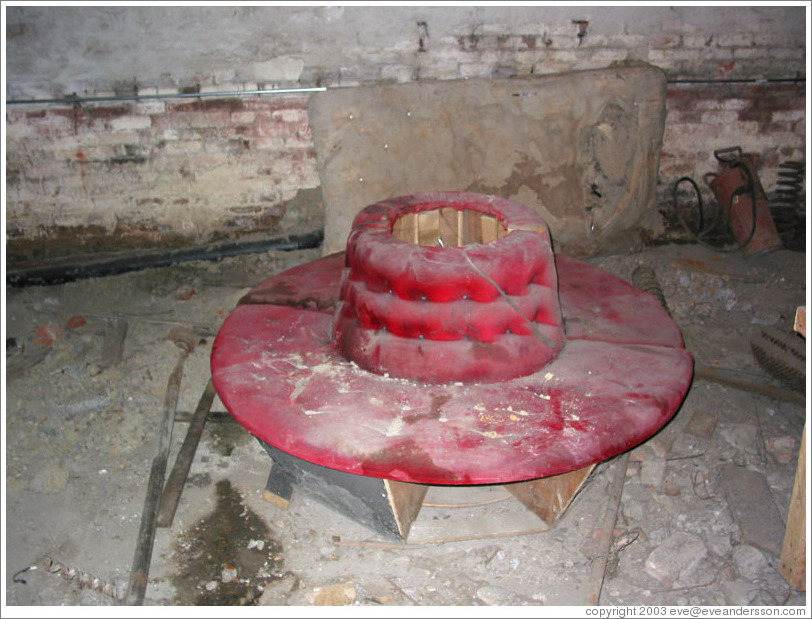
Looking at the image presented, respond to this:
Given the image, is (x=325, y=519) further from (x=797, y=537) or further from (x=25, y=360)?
(x=25, y=360)

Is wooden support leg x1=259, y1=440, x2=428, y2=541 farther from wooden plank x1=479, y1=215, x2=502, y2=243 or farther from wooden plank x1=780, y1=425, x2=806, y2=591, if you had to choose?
wooden plank x1=780, y1=425, x2=806, y2=591

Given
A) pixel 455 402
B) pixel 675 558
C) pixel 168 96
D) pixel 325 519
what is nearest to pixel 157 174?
pixel 168 96

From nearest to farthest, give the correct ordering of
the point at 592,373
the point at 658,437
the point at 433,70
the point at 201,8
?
1. the point at 592,373
2. the point at 658,437
3. the point at 201,8
4. the point at 433,70

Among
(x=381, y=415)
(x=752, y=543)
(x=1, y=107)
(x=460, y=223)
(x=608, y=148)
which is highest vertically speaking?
(x=1, y=107)

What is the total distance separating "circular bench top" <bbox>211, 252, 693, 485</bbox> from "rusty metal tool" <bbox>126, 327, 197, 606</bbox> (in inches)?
25.5

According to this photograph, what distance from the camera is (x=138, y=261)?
4492mm

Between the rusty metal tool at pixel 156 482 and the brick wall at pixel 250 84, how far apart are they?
1.29 metres

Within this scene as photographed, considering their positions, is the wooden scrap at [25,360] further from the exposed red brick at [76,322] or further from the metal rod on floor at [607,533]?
the metal rod on floor at [607,533]

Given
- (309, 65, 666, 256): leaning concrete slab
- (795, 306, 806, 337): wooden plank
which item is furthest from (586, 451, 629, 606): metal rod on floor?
(309, 65, 666, 256): leaning concrete slab

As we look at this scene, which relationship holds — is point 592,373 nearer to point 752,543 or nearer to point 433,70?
point 752,543

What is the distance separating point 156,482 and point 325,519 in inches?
28.3

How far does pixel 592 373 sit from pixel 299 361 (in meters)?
1.07

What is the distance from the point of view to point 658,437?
3070 mm

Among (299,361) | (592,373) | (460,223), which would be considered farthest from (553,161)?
(299,361)
